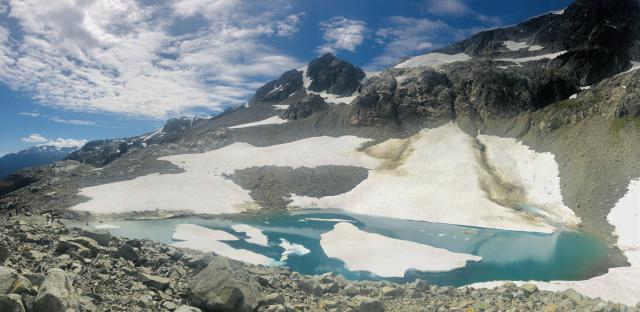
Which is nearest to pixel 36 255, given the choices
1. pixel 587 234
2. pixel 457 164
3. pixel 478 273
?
pixel 478 273

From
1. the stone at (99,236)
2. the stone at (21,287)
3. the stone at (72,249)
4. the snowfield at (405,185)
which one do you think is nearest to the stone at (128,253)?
Result: the stone at (99,236)

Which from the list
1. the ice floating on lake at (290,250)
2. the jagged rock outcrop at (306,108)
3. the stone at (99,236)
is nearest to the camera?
the stone at (99,236)

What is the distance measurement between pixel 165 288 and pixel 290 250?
109ft

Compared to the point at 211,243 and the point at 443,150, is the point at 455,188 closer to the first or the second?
the point at 443,150

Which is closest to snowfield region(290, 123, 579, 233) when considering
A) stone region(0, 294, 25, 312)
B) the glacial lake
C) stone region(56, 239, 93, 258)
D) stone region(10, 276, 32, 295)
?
the glacial lake

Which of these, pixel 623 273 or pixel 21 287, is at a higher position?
pixel 21 287

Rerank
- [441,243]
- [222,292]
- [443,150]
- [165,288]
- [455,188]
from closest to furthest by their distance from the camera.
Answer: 1. [222,292]
2. [165,288]
3. [441,243]
4. [455,188]
5. [443,150]

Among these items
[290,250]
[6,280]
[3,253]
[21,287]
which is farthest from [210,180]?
[6,280]

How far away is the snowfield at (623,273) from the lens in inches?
1190

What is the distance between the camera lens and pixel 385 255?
143ft

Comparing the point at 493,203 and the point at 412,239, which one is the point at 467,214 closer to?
the point at 493,203

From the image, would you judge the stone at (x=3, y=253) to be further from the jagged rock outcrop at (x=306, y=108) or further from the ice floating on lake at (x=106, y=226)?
the jagged rock outcrop at (x=306, y=108)

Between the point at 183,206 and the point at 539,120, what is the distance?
76.7m

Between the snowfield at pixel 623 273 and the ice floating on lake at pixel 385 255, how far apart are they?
22.9ft
